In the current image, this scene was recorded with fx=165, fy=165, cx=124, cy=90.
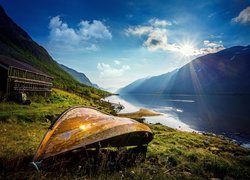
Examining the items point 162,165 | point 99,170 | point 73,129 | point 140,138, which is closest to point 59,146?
point 73,129

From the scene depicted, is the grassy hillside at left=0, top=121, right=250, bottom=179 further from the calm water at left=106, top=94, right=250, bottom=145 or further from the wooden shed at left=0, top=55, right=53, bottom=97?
the calm water at left=106, top=94, right=250, bottom=145

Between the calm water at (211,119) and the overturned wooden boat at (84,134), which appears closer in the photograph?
the overturned wooden boat at (84,134)

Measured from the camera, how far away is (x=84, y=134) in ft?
19.2

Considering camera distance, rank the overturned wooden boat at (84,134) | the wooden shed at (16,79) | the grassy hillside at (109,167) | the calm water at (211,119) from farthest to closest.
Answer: the calm water at (211,119)
the wooden shed at (16,79)
the overturned wooden boat at (84,134)
the grassy hillside at (109,167)

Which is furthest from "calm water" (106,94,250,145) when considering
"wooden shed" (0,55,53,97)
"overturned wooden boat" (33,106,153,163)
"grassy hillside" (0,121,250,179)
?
"wooden shed" (0,55,53,97)

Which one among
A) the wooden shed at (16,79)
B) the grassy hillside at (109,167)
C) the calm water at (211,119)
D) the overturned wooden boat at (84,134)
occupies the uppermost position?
the wooden shed at (16,79)

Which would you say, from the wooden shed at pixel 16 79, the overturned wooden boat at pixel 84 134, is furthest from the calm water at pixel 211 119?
the wooden shed at pixel 16 79

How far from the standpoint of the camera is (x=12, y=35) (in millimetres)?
141750

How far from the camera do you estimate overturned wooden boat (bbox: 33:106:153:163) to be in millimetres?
5320

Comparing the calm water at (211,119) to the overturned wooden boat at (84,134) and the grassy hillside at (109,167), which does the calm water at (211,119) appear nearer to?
the grassy hillside at (109,167)

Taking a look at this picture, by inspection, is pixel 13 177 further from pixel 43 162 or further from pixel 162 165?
pixel 162 165

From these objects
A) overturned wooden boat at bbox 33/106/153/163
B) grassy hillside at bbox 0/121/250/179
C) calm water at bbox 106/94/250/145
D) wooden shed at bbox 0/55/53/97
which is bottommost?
calm water at bbox 106/94/250/145

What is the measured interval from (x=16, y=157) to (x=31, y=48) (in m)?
178

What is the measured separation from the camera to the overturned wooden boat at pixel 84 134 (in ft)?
17.5
